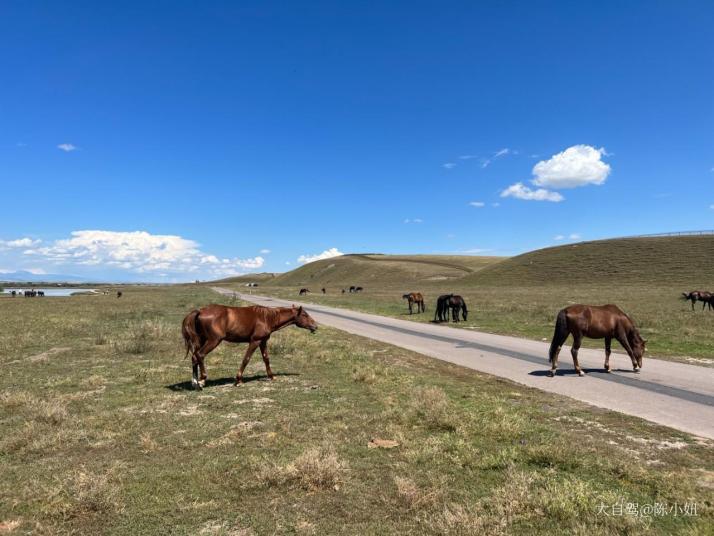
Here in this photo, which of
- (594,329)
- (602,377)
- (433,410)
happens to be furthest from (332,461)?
(594,329)

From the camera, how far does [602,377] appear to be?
12797mm

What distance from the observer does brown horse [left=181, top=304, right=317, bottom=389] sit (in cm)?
1159

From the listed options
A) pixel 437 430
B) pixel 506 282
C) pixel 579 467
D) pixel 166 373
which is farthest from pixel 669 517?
pixel 506 282

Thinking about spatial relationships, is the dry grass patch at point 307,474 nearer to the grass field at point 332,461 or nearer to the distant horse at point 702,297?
the grass field at point 332,461

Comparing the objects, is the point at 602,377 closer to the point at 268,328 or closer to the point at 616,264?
the point at 268,328

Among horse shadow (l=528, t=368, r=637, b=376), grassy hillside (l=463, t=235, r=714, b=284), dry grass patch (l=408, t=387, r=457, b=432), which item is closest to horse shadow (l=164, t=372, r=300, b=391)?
dry grass patch (l=408, t=387, r=457, b=432)

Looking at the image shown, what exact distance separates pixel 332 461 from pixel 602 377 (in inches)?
397

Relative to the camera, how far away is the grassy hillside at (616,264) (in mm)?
90500

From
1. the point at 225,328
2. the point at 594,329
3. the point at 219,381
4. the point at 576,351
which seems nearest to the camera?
the point at 225,328

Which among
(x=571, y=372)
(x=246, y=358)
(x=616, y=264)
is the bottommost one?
(x=571, y=372)

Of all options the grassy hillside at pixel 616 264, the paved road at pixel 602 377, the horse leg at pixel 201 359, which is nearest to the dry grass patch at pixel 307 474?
the horse leg at pixel 201 359

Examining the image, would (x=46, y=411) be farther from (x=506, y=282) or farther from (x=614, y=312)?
(x=506, y=282)

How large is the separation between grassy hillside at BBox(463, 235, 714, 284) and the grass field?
278 ft

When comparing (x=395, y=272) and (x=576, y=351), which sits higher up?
(x=395, y=272)
